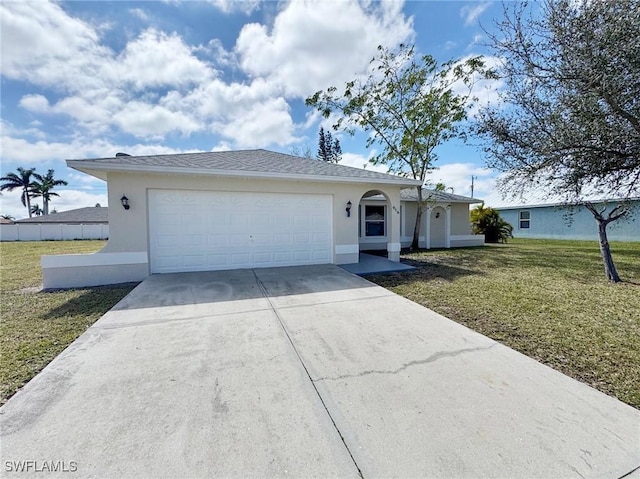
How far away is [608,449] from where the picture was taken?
1.98m

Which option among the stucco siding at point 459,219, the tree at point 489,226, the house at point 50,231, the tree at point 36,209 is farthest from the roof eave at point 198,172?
the tree at point 36,209

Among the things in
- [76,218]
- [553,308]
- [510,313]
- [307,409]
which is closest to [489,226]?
[553,308]

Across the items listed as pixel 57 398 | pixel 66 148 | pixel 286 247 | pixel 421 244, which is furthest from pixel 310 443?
pixel 66 148

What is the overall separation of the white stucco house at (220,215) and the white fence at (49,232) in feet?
91.9

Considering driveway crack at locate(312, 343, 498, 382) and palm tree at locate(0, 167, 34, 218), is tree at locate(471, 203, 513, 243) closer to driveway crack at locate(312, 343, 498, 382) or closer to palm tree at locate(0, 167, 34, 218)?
driveway crack at locate(312, 343, 498, 382)

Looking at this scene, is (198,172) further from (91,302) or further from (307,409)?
(307,409)

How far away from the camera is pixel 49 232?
90.6 ft

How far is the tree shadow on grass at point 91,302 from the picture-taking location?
16.1 feet

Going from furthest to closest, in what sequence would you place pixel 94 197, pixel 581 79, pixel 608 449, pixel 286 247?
1. pixel 94 197
2. pixel 286 247
3. pixel 581 79
4. pixel 608 449

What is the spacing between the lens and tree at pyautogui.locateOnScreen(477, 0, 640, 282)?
511cm

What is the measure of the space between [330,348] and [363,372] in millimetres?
649

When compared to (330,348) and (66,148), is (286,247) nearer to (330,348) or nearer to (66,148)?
(330,348)

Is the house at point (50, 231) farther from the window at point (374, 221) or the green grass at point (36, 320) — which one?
the window at point (374, 221)

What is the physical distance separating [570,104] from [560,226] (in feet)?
62.4
